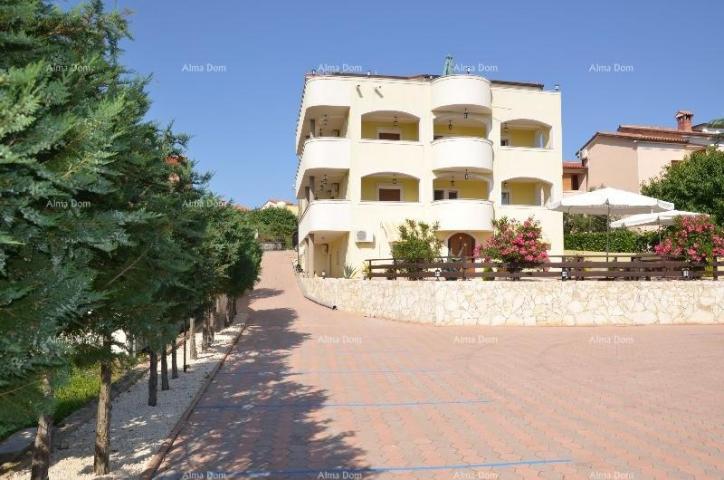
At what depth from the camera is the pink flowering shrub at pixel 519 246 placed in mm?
18125

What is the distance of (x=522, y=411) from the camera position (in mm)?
8234

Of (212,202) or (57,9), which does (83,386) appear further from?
(57,9)

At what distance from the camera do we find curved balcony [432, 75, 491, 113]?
26.8m

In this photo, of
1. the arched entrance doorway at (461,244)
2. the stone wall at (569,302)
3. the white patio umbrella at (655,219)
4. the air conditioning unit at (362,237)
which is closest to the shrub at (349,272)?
the air conditioning unit at (362,237)

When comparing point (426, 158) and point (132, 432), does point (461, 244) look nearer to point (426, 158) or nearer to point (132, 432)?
point (426, 158)

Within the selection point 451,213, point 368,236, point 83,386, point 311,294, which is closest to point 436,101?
point 451,213

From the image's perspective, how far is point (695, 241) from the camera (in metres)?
19.3

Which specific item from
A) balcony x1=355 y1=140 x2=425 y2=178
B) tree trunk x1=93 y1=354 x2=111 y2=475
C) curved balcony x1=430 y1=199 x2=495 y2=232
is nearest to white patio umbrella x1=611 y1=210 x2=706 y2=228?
curved balcony x1=430 y1=199 x2=495 y2=232

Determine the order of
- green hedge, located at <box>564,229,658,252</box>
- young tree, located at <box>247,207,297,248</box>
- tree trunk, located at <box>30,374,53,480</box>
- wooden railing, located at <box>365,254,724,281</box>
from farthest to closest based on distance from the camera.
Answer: young tree, located at <box>247,207,297,248</box> → green hedge, located at <box>564,229,658,252</box> → wooden railing, located at <box>365,254,724,281</box> → tree trunk, located at <box>30,374,53,480</box>

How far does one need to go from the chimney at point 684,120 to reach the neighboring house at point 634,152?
2.27m

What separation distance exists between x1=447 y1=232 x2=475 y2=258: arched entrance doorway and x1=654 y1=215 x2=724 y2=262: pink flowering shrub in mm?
9574

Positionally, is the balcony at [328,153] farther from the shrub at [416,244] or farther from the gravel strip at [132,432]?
the gravel strip at [132,432]

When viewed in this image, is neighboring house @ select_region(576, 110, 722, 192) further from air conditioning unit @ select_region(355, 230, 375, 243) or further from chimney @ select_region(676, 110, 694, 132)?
air conditioning unit @ select_region(355, 230, 375, 243)

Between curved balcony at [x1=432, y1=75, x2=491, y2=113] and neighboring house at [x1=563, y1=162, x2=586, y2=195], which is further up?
curved balcony at [x1=432, y1=75, x2=491, y2=113]
